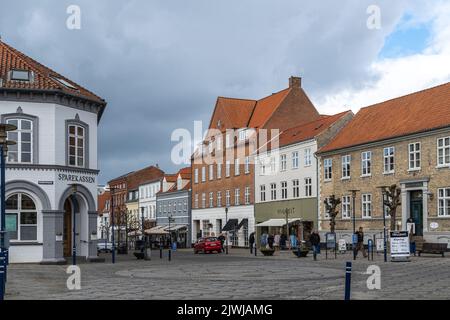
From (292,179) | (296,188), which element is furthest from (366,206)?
(292,179)

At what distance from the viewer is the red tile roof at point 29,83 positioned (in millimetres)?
33844

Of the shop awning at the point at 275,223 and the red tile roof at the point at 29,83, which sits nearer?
the red tile roof at the point at 29,83

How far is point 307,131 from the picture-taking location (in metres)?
57.3

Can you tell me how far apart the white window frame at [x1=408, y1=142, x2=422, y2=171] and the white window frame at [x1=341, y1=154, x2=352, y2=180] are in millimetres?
7085

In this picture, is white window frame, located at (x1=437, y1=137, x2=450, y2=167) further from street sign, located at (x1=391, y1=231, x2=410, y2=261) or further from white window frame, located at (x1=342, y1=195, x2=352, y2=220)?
white window frame, located at (x1=342, y1=195, x2=352, y2=220)

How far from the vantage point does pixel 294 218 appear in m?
56.4

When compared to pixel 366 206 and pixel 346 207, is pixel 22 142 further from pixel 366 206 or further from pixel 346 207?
pixel 346 207

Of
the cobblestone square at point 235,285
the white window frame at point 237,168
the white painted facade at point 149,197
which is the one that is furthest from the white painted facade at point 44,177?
the white painted facade at point 149,197

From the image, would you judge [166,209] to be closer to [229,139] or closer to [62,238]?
[229,139]

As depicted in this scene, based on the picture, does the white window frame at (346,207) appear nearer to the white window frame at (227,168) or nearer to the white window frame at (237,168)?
the white window frame at (237,168)

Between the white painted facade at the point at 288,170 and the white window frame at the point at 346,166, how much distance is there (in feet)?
13.2

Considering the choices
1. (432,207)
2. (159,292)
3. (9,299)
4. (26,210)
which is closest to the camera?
(9,299)

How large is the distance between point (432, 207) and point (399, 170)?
415 cm
